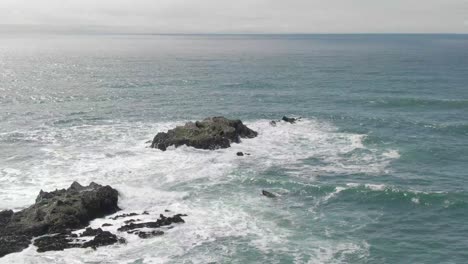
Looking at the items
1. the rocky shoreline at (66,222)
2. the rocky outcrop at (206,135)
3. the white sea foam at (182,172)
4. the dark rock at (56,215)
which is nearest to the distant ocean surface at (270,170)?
the white sea foam at (182,172)

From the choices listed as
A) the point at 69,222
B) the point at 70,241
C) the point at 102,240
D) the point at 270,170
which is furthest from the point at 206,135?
the point at 70,241

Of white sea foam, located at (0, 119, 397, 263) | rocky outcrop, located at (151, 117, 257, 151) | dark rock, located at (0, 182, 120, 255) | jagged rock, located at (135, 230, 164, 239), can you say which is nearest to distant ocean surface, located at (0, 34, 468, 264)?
white sea foam, located at (0, 119, 397, 263)

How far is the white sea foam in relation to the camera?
43.7 metres

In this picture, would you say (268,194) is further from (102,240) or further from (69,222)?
(69,222)

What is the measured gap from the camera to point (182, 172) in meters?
63.5

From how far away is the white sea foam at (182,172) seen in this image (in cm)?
Answer: 4366

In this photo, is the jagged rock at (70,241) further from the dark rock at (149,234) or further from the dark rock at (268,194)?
the dark rock at (268,194)

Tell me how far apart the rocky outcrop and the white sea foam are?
5.22 feet

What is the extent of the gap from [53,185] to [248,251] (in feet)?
93.8

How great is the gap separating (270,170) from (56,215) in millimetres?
28528

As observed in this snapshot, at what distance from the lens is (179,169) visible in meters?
64.6

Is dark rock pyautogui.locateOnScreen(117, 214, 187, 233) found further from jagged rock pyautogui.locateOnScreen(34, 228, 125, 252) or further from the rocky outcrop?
the rocky outcrop

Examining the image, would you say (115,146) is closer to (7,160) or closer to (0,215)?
(7,160)

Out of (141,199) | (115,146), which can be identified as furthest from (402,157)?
(115,146)
